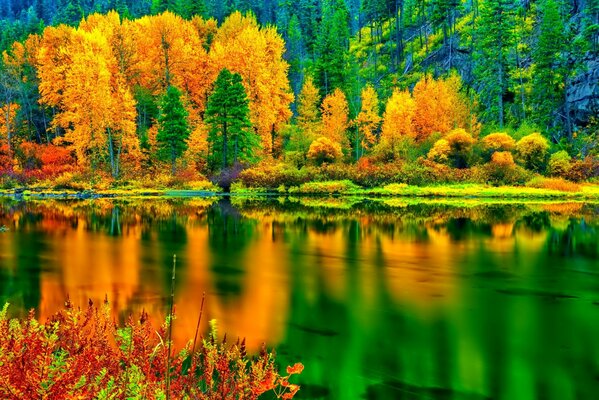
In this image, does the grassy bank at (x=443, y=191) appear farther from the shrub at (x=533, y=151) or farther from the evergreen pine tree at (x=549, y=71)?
the evergreen pine tree at (x=549, y=71)

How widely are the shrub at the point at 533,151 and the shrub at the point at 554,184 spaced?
7.29 ft

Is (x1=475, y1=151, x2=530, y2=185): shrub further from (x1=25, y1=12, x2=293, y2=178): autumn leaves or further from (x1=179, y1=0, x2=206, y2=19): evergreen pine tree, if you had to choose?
(x1=179, y1=0, x2=206, y2=19): evergreen pine tree

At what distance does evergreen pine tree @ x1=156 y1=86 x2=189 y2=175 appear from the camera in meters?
48.2

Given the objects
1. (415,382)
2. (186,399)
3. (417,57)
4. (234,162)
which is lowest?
(415,382)

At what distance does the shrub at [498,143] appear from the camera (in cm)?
4372

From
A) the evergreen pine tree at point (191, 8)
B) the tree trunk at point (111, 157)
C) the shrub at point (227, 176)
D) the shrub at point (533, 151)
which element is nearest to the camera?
the shrub at point (533, 151)

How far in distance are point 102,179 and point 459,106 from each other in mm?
33097

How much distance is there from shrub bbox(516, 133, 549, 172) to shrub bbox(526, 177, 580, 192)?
7.29 feet

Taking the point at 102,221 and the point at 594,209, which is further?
the point at 594,209

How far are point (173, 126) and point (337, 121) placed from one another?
1607cm

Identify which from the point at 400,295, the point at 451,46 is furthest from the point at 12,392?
the point at 451,46

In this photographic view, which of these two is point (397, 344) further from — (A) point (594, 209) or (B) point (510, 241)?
(A) point (594, 209)

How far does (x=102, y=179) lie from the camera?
1903 inches

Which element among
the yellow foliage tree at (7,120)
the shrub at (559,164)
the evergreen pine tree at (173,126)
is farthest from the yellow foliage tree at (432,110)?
the yellow foliage tree at (7,120)
